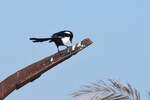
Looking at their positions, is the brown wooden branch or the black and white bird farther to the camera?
the black and white bird

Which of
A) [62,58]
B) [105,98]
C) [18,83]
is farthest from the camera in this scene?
[105,98]

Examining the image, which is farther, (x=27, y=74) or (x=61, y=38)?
(x=61, y=38)

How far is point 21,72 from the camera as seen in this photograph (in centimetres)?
419

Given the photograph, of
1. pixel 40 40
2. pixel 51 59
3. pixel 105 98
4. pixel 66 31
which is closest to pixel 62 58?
pixel 51 59

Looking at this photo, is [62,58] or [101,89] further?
[101,89]

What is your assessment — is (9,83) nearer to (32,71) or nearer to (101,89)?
(32,71)

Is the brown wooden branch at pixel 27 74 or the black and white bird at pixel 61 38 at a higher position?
the brown wooden branch at pixel 27 74

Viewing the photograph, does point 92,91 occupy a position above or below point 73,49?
below

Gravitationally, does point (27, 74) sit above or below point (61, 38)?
above

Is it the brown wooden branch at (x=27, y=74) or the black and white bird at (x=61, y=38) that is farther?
the black and white bird at (x=61, y=38)

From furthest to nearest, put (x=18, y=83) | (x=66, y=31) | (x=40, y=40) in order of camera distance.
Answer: (x=66, y=31)
(x=40, y=40)
(x=18, y=83)

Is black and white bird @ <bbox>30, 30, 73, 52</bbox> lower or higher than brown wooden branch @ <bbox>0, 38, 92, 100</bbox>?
lower

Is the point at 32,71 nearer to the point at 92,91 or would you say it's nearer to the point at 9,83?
the point at 9,83

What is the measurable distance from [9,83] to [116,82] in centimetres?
175
